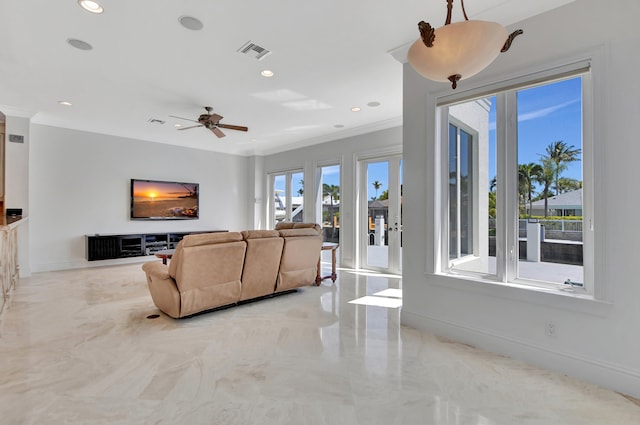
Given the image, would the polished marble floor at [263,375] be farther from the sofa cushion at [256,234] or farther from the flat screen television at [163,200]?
the flat screen television at [163,200]

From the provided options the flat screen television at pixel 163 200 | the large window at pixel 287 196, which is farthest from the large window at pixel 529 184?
the flat screen television at pixel 163 200

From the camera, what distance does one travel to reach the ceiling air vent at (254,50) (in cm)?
308

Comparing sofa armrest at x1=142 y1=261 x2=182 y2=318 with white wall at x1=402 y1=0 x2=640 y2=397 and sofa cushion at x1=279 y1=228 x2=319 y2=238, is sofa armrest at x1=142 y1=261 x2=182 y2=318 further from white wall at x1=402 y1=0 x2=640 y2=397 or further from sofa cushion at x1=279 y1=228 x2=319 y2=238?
white wall at x1=402 y1=0 x2=640 y2=397

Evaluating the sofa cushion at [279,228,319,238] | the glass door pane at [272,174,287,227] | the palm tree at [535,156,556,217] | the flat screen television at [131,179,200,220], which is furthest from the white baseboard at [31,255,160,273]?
the palm tree at [535,156,556,217]

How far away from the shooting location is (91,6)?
8.25 ft

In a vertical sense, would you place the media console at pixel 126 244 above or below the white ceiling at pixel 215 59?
below

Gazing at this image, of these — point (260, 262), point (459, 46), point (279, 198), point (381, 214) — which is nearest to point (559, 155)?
point (459, 46)

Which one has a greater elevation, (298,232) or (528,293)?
(298,232)

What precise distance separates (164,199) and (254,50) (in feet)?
17.5

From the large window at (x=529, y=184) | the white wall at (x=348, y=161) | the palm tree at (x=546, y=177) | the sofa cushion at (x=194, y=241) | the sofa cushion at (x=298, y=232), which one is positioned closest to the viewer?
the large window at (x=529, y=184)

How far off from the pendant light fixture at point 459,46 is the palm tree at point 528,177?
157cm

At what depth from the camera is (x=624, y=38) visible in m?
2.12

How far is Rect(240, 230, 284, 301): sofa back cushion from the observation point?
3795mm

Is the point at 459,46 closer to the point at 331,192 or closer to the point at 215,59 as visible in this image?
the point at 215,59
